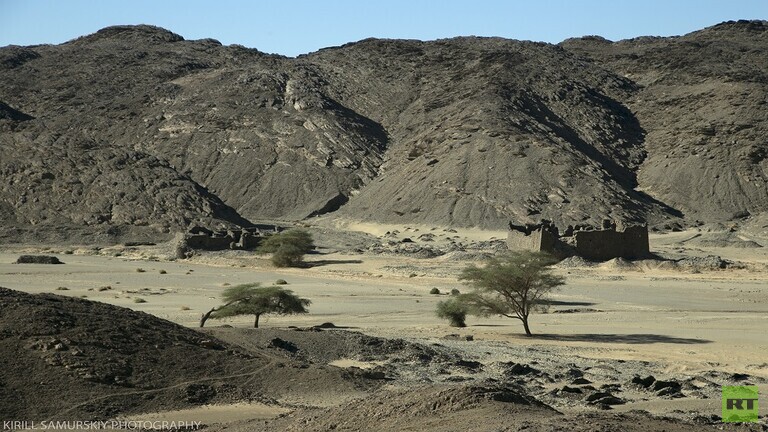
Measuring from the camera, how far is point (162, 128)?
9644 cm

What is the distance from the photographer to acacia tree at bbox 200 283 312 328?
27578 millimetres

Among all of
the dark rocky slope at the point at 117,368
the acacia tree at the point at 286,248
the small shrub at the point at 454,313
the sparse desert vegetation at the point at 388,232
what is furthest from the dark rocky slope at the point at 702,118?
the dark rocky slope at the point at 117,368

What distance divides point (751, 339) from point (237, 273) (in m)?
25.6

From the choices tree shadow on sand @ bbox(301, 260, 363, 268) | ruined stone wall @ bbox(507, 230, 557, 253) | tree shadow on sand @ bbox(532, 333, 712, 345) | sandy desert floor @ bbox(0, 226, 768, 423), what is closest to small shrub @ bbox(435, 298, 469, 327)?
sandy desert floor @ bbox(0, 226, 768, 423)

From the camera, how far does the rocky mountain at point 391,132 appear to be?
69.4 metres

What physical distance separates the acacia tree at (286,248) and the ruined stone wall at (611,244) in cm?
1285

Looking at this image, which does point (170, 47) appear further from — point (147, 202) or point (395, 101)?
point (147, 202)

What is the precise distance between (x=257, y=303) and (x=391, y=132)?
70704 mm

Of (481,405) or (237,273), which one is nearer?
(481,405)

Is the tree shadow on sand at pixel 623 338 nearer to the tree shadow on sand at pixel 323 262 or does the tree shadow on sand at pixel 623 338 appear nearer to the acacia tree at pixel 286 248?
the acacia tree at pixel 286 248

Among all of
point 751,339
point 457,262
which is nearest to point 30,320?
point 751,339

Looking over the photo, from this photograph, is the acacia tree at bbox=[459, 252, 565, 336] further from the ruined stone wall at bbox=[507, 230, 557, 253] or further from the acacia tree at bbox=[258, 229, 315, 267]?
the acacia tree at bbox=[258, 229, 315, 267]

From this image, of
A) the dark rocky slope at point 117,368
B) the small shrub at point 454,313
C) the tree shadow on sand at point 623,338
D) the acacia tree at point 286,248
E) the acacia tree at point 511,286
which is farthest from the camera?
the acacia tree at point 286,248

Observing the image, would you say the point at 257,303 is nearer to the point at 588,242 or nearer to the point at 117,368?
the point at 117,368
